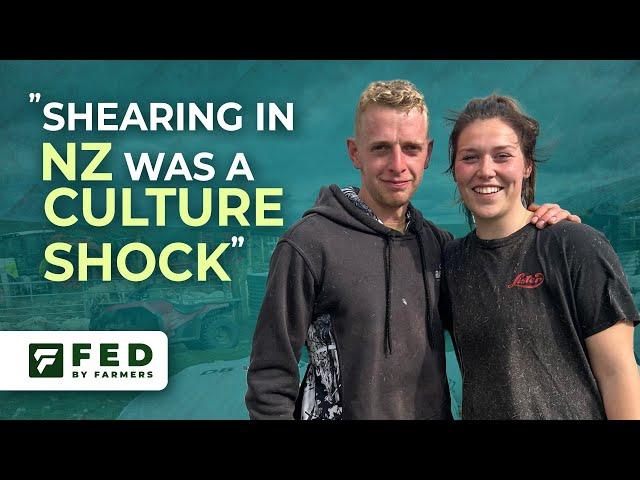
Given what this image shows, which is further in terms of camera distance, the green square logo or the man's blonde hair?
the green square logo

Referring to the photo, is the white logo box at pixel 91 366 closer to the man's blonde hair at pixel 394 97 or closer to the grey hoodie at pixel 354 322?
the grey hoodie at pixel 354 322

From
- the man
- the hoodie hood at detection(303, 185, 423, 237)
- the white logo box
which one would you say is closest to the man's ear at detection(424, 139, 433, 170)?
the man

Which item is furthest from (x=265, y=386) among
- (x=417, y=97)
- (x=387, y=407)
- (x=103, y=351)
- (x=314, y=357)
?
(x=103, y=351)

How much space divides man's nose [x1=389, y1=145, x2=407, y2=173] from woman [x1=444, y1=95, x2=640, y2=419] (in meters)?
0.24

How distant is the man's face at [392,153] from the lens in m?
3.24

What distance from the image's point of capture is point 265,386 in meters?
3.20

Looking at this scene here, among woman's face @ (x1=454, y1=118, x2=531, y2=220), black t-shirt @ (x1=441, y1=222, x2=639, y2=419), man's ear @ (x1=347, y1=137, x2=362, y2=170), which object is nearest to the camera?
black t-shirt @ (x1=441, y1=222, x2=639, y2=419)

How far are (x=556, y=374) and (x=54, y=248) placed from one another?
10.7ft

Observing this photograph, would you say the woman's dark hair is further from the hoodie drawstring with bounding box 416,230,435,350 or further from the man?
the hoodie drawstring with bounding box 416,230,435,350

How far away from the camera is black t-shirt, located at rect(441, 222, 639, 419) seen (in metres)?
2.97

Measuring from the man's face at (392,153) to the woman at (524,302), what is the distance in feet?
0.57

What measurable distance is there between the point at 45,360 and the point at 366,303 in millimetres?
2433

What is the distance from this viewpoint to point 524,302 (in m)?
3.07

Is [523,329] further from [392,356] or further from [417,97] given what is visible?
[417,97]
